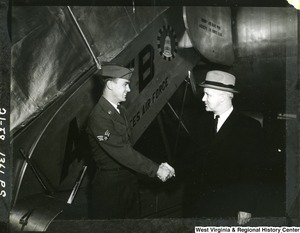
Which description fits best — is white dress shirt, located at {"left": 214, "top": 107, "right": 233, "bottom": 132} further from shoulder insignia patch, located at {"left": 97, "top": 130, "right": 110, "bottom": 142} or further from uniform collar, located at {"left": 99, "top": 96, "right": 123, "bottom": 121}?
shoulder insignia patch, located at {"left": 97, "top": 130, "right": 110, "bottom": 142}

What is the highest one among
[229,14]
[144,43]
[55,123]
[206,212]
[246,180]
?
[229,14]

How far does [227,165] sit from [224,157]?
3.0 inches

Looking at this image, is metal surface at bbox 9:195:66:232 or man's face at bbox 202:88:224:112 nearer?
metal surface at bbox 9:195:66:232

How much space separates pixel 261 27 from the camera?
4.24 meters

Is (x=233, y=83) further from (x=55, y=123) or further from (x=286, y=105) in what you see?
(x=55, y=123)

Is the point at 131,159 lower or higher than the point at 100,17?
lower

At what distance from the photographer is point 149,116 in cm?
419

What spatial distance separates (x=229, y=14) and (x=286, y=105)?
3.20ft

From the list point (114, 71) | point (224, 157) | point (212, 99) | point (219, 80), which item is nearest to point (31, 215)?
point (114, 71)

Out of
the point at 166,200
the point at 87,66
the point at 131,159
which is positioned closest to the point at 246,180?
the point at 166,200

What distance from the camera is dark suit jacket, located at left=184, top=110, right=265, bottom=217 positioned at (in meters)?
4.16

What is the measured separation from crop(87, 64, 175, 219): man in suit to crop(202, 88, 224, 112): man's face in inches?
27.4

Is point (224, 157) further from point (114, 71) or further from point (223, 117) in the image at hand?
point (114, 71)

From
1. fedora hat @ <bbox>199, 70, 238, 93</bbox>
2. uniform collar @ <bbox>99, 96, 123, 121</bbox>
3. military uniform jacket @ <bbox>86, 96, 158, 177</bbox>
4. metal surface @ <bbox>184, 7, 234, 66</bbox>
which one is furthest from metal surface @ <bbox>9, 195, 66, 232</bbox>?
metal surface @ <bbox>184, 7, 234, 66</bbox>
